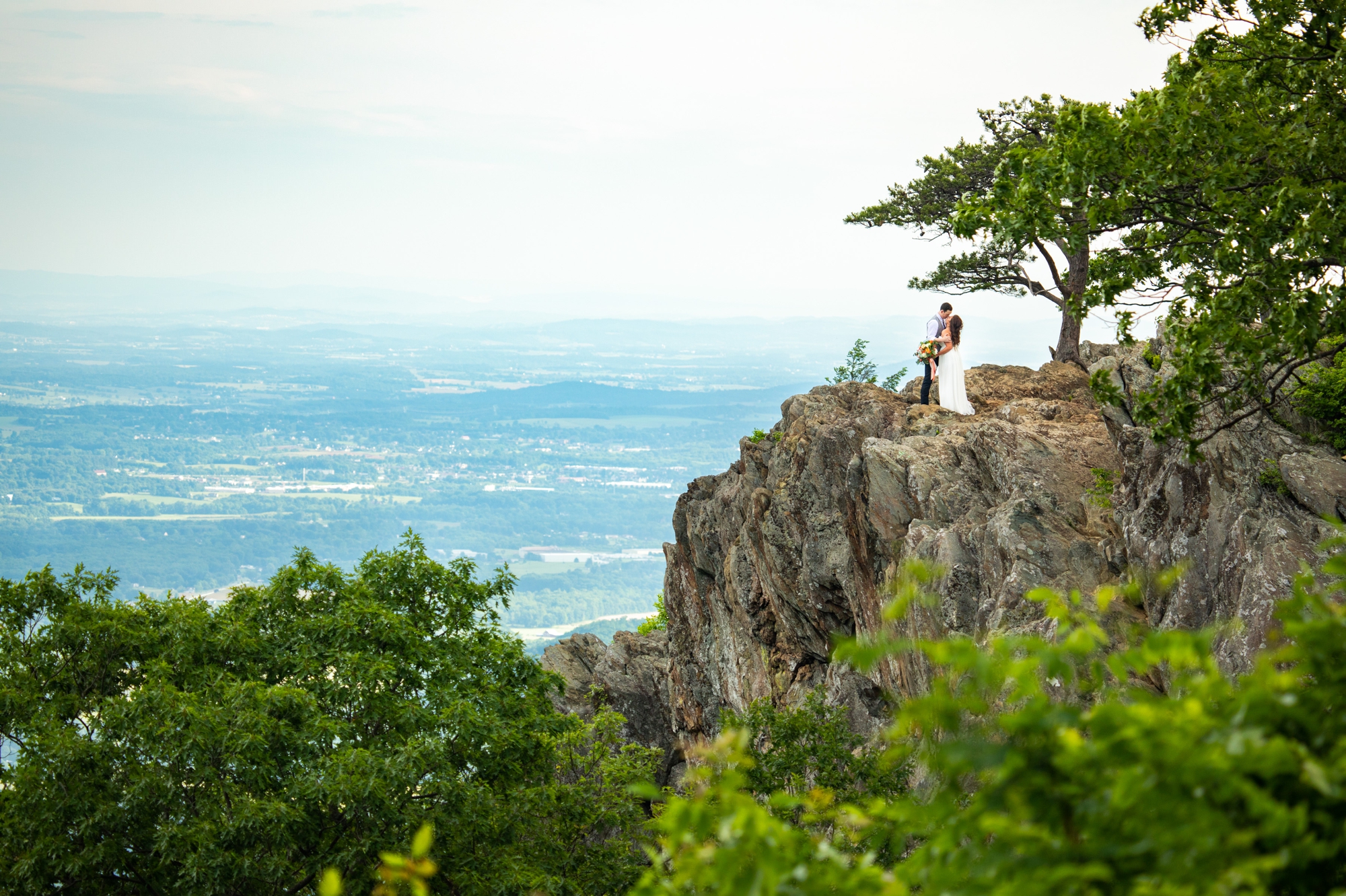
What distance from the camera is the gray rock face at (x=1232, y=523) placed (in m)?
12.0

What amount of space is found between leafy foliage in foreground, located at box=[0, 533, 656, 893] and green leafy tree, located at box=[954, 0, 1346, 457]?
11506 millimetres

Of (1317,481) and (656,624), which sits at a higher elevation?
(1317,481)

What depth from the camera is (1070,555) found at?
52.1 feet

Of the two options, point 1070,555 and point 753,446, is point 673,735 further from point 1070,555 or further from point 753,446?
point 1070,555

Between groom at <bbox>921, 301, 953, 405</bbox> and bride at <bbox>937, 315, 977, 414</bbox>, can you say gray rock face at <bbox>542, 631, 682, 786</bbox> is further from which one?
groom at <bbox>921, 301, 953, 405</bbox>

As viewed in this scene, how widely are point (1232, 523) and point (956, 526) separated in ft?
18.2

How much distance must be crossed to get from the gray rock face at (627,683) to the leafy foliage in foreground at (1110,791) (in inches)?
1222

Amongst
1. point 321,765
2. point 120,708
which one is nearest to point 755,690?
point 321,765

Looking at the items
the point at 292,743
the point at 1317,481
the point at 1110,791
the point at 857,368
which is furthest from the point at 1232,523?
the point at 857,368

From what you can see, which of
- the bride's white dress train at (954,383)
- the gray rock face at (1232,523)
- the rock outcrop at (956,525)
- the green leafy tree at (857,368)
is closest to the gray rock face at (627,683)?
the rock outcrop at (956,525)

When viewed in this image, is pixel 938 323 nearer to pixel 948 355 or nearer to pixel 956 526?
pixel 948 355

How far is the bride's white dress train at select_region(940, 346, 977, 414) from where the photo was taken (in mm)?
23188

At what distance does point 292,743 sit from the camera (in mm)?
14898

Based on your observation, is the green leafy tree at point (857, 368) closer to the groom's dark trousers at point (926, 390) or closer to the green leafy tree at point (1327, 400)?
the groom's dark trousers at point (926, 390)
